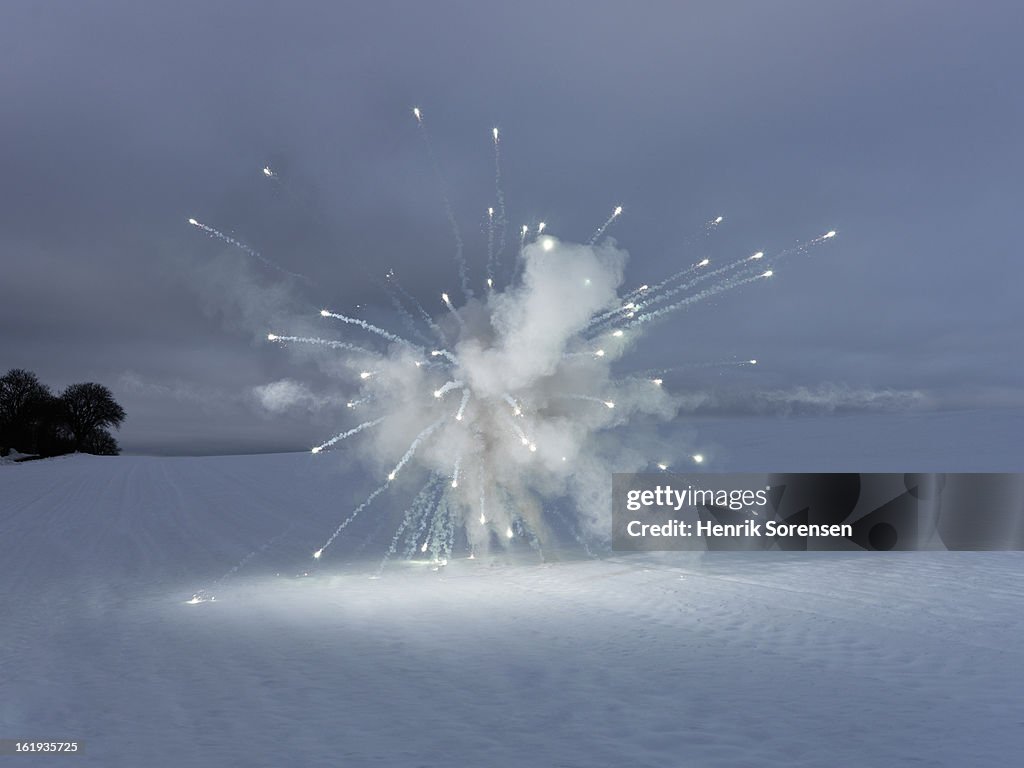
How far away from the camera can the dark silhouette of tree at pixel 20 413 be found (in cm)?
8681

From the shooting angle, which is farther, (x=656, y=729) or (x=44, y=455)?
(x=44, y=455)

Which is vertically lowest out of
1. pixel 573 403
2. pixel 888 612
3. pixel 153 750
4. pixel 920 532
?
pixel 153 750

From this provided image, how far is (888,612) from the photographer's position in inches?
509

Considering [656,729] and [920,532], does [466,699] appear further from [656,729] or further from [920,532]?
[920,532]

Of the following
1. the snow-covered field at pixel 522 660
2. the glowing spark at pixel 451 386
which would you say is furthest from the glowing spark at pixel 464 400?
the snow-covered field at pixel 522 660

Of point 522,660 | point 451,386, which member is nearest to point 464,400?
point 451,386

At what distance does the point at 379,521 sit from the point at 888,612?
18.6m

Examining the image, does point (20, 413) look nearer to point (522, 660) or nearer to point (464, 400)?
point (464, 400)

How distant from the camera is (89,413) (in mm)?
90000

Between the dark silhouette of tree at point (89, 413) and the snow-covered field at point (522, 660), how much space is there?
3060 inches

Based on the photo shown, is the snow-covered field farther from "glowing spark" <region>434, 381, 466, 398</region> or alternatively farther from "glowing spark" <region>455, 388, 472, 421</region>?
"glowing spark" <region>434, 381, 466, 398</region>

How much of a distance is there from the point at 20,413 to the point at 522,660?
92584mm

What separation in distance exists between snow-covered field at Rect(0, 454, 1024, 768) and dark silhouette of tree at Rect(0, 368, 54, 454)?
7715cm

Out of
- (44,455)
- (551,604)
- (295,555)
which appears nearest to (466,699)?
(551,604)
